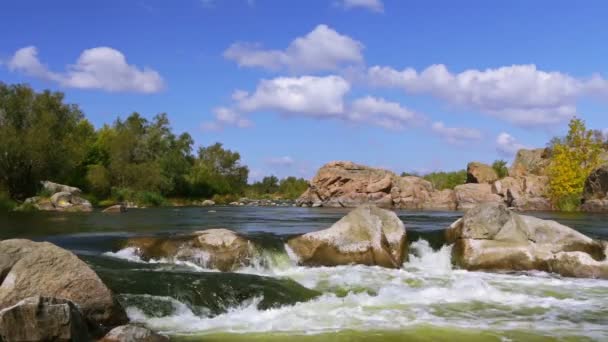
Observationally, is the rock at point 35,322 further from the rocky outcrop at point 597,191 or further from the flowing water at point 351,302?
the rocky outcrop at point 597,191

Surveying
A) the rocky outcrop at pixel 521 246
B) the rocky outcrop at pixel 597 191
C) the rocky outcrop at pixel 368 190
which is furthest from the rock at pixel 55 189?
the rocky outcrop at pixel 597 191

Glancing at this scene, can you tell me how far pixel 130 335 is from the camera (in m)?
10.0

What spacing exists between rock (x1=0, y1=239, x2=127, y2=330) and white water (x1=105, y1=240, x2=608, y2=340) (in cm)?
116

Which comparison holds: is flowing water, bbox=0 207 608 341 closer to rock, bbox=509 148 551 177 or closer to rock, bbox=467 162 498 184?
rock, bbox=509 148 551 177

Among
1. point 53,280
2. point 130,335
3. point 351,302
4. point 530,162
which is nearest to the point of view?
point 130,335

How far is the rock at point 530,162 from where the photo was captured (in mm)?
69312

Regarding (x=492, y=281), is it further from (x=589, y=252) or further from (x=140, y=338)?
(x=140, y=338)

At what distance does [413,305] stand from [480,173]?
62.0m

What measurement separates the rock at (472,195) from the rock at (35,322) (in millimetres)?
57405

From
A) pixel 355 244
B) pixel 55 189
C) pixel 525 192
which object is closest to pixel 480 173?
pixel 525 192

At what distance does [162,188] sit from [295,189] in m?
48.3

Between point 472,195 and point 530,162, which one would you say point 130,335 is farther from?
point 530,162

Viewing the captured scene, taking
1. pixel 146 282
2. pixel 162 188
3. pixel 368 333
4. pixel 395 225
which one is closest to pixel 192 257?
pixel 146 282

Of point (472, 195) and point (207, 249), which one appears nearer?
point (207, 249)
